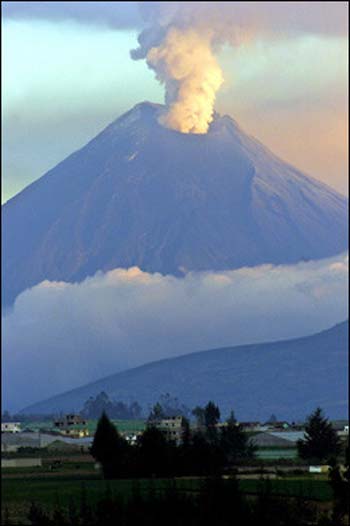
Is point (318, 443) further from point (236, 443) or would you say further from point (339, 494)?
point (339, 494)

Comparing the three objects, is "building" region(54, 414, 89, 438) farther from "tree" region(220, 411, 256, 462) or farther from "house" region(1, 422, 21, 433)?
"tree" region(220, 411, 256, 462)

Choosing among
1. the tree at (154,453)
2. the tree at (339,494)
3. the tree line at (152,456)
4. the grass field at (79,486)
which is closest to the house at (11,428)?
the tree line at (152,456)

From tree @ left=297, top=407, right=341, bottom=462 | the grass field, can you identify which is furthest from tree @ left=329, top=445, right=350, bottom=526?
tree @ left=297, top=407, right=341, bottom=462

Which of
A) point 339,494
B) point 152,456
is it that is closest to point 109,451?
point 152,456

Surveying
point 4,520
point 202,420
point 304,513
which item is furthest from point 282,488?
point 202,420

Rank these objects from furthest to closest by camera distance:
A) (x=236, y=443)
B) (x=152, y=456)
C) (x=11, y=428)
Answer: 1. (x=11, y=428)
2. (x=236, y=443)
3. (x=152, y=456)

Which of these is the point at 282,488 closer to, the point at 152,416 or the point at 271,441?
the point at 271,441

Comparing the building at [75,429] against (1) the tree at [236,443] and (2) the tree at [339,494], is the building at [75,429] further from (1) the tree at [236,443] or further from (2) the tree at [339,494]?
(2) the tree at [339,494]
